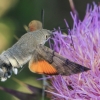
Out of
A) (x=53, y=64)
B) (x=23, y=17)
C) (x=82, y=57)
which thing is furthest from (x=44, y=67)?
(x=23, y=17)

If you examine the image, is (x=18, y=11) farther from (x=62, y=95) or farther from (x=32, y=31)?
(x=62, y=95)

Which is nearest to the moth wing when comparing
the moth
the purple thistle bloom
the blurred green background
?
the moth

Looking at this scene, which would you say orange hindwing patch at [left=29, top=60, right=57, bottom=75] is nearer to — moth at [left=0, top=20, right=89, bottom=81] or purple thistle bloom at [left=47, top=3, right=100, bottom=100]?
moth at [left=0, top=20, right=89, bottom=81]

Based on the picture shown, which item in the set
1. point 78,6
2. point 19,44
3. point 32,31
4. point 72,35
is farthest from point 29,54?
point 78,6

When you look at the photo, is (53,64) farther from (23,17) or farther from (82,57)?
(23,17)

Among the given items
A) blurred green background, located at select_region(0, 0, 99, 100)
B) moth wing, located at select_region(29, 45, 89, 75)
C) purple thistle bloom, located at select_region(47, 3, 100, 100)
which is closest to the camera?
moth wing, located at select_region(29, 45, 89, 75)

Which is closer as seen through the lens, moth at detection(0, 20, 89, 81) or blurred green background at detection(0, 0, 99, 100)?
moth at detection(0, 20, 89, 81)
